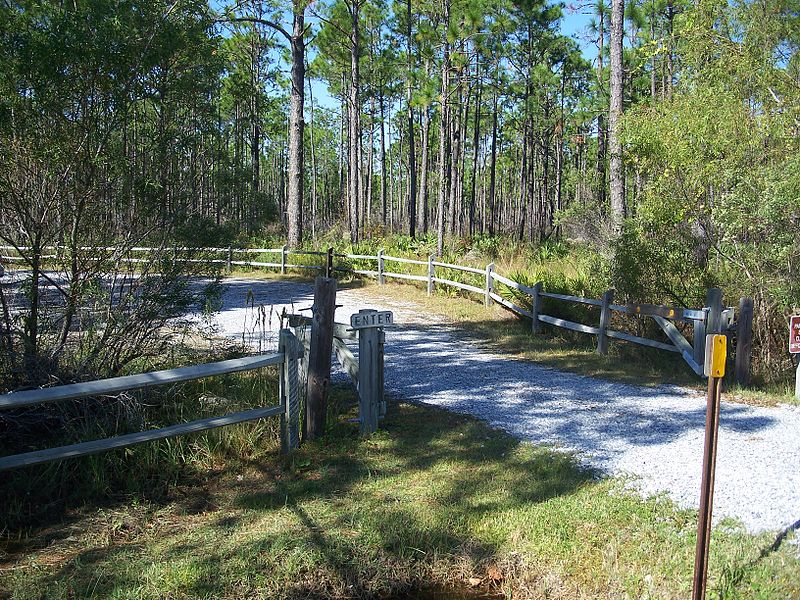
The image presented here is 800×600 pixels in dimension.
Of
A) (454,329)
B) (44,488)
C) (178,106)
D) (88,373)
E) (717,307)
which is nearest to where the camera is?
(44,488)

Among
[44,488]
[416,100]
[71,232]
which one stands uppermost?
[416,100]

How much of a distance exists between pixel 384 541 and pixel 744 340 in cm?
603

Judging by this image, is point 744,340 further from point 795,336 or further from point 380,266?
point 380,266

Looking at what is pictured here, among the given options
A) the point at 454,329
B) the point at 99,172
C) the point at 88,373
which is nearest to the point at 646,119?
the point at 454,329

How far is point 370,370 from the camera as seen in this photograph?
21.5 ft

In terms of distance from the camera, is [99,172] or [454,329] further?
[454,329]

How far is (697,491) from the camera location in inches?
202

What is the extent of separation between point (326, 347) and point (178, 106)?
305 centimetres

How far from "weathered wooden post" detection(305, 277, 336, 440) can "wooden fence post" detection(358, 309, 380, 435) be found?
0.32 meters

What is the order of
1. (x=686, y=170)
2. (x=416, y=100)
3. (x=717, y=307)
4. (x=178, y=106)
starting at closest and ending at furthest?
(x=178, y=106) → (x=717, y=307) → (x=686, y=170) → (x=416, y=100)

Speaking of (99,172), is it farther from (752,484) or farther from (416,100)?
(416,100)

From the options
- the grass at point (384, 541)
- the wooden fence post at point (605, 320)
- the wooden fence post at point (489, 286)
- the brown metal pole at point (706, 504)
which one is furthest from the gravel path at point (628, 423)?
the wooden fence post at point (489, 286)

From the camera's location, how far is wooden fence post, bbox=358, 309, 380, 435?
6516mm

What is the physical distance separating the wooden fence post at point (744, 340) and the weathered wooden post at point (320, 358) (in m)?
5.33
